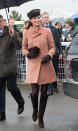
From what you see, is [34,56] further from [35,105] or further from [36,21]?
[35,105]

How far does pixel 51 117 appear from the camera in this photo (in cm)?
746

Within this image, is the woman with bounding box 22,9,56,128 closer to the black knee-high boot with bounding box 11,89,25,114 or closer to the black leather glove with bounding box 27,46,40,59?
the black leather glove with bounding box 27,46,40,59

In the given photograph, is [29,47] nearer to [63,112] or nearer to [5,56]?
[5,56]

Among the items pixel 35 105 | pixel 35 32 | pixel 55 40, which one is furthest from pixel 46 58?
pixel 55 40

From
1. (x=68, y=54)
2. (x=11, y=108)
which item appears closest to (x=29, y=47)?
(x=68, y=54)

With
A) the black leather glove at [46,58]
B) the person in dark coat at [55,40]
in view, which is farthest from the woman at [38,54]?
the person in dark coat at [55,40]

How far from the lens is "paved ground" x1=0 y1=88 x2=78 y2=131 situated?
22.1ft

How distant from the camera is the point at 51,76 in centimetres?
669

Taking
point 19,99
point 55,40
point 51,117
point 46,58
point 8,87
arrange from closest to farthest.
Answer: point 46,58 < point 8,87 < point 51,117 < point 19,99 < point 55,40

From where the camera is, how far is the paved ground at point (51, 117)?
675 centimetres

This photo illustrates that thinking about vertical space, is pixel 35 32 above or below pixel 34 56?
above

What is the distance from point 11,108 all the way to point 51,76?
1.94m

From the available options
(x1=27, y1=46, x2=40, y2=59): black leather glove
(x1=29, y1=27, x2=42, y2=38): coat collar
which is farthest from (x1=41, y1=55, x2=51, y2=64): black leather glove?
(x1=29, y1=27, x2=42, y2=38): coat collar

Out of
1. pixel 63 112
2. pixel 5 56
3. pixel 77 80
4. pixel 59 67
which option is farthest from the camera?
pixel 59 67
